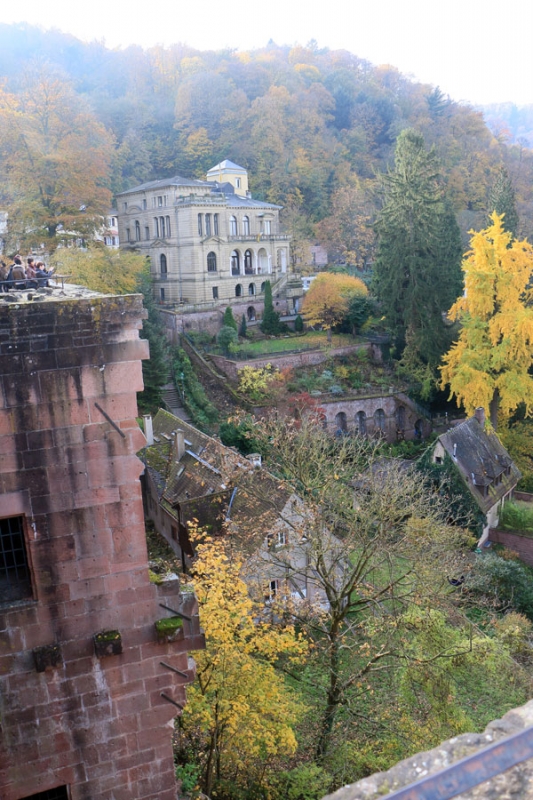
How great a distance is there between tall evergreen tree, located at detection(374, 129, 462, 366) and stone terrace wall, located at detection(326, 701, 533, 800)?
3887cm

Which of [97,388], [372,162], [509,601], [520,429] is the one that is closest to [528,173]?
[372,162]

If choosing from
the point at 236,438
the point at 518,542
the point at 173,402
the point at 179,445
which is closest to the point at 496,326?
the point at 518,542

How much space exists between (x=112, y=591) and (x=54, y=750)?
179 centimetres

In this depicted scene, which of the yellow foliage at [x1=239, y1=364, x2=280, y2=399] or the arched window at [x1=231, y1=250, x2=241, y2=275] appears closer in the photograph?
the yellow foliage at [x1=239, y1=364, x2=280, y2=399]

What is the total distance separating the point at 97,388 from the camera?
7152mm

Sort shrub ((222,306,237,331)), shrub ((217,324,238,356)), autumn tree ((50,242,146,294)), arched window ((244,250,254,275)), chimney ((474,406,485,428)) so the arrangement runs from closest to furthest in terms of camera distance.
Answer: chimney ((474,406,485,428)) < autumn tree ((50,242,146,294)) < shrub ((217,324,238,356)) < shrub ((222,306,237,331)) < arched window ((244,250,254,275))

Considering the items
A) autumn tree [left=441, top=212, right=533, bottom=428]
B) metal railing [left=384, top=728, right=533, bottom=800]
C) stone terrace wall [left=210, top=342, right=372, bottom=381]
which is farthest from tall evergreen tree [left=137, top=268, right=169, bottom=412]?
metal railing [left=384, top=728, right=533, bottom=800]

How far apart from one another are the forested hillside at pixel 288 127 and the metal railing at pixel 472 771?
56794 millimetres

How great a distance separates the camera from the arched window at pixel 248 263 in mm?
58469

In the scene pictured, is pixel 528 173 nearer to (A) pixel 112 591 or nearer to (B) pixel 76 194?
(B) pixel 76 194

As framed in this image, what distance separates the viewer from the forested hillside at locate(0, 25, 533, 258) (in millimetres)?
69688

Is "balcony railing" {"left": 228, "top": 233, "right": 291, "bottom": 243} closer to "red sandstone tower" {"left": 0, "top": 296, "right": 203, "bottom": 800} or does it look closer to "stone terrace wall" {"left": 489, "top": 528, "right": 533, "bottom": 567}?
"stone terrace wall" {"left": 489, "top": 528, "right": 533, "bottom": 567}

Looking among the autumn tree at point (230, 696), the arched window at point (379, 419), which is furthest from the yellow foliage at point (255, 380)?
the autumn tree at point (230, 696)

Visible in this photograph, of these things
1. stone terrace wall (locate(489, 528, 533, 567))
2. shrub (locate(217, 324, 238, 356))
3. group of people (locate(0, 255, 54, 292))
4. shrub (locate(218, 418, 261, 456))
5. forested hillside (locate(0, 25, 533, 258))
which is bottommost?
stone terrace wall (locate(489, 528, 533, 567))
